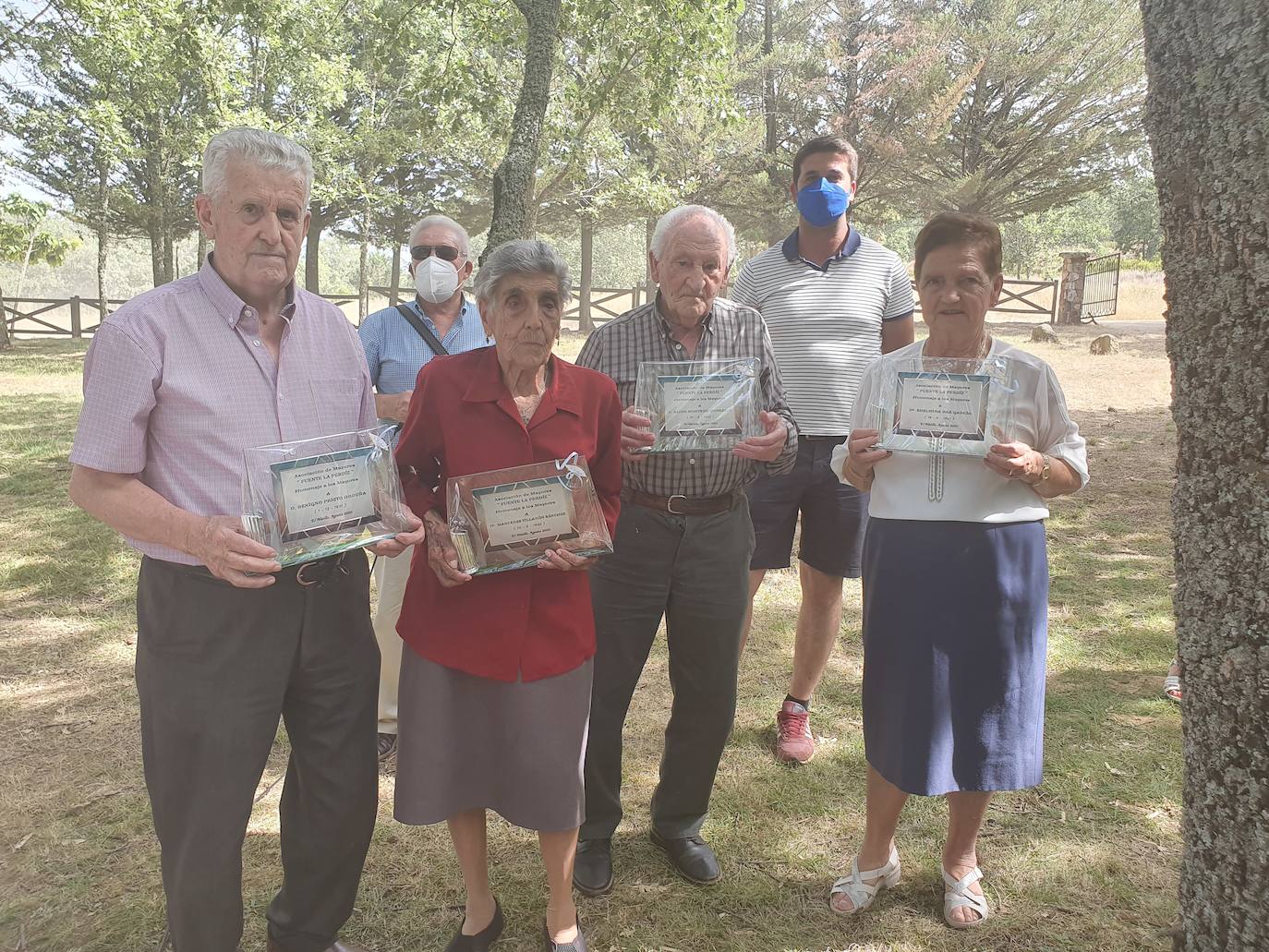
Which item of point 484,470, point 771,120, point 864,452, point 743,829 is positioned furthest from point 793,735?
point 771,120

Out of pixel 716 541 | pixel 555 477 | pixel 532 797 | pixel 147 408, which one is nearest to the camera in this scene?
pixel 147 408

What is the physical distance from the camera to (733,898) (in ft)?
10.1

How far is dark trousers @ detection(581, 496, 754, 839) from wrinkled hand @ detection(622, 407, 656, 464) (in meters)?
0.30

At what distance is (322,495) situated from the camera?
2.05 metres

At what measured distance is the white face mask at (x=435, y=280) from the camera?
4102 mm

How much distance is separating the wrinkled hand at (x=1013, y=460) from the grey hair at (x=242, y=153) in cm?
201

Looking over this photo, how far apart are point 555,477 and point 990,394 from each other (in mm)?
1298

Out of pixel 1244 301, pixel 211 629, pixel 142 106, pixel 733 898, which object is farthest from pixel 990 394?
pixel 142 106

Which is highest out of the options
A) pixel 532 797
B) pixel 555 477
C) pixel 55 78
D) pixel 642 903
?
pixel 55 78

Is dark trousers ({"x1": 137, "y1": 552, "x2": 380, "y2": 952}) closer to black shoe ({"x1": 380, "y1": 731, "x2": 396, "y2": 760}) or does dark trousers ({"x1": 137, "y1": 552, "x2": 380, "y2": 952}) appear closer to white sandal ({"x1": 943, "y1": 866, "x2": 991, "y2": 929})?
black shoe ({"x1": 380, "y1": 731, "x2": 396, "y2": 760})

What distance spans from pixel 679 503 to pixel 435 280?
197cm

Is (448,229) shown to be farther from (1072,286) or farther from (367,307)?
(367,307)

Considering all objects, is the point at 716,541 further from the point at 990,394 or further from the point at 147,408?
the point at 147,408

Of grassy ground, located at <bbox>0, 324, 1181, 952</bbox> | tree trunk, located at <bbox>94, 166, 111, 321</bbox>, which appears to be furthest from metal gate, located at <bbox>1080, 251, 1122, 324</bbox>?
tree trunk, located at <bbox>94, 166, 111, 321</bbox>
